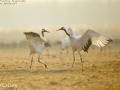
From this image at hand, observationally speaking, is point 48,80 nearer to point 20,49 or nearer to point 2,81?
point 2,81

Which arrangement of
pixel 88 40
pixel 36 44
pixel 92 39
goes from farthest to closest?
pixel 36 44, pixel 88 40, pixel 92 39

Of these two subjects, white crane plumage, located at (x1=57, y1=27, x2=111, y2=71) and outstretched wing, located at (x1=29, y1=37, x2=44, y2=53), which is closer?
white crane plumage, located at (x1=57, y1=27, x2=111, y2=71)

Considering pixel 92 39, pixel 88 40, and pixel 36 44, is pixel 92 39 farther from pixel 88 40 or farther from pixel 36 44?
pixel 36 44

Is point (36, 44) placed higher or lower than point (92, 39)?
lower

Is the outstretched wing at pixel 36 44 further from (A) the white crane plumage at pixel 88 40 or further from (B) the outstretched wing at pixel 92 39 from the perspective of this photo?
(B) the outstretched wing at pixel 92 39

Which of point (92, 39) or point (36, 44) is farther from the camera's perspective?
point (36, 44)

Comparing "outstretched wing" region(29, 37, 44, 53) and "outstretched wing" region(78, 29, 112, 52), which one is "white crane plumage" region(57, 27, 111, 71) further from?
"outstretched wing" region(29, 37, 44, 53)

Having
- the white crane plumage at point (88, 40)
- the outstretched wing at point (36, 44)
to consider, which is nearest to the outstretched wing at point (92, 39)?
the white crane plumage at point (88, 40)

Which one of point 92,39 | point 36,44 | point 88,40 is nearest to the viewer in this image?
point 92,39

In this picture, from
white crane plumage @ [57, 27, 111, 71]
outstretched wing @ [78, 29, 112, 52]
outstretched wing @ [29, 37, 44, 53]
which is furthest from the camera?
outstretched wing @ [29, 37, 44, 53]

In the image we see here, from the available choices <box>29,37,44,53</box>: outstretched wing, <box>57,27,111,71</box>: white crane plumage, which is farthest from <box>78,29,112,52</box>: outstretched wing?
<box>29,37,44,53</box>: outstretched wing

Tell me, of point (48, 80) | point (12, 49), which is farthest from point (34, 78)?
point (12, 49)

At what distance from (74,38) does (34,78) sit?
3.85m

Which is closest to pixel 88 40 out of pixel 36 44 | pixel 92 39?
pixel 92 39
